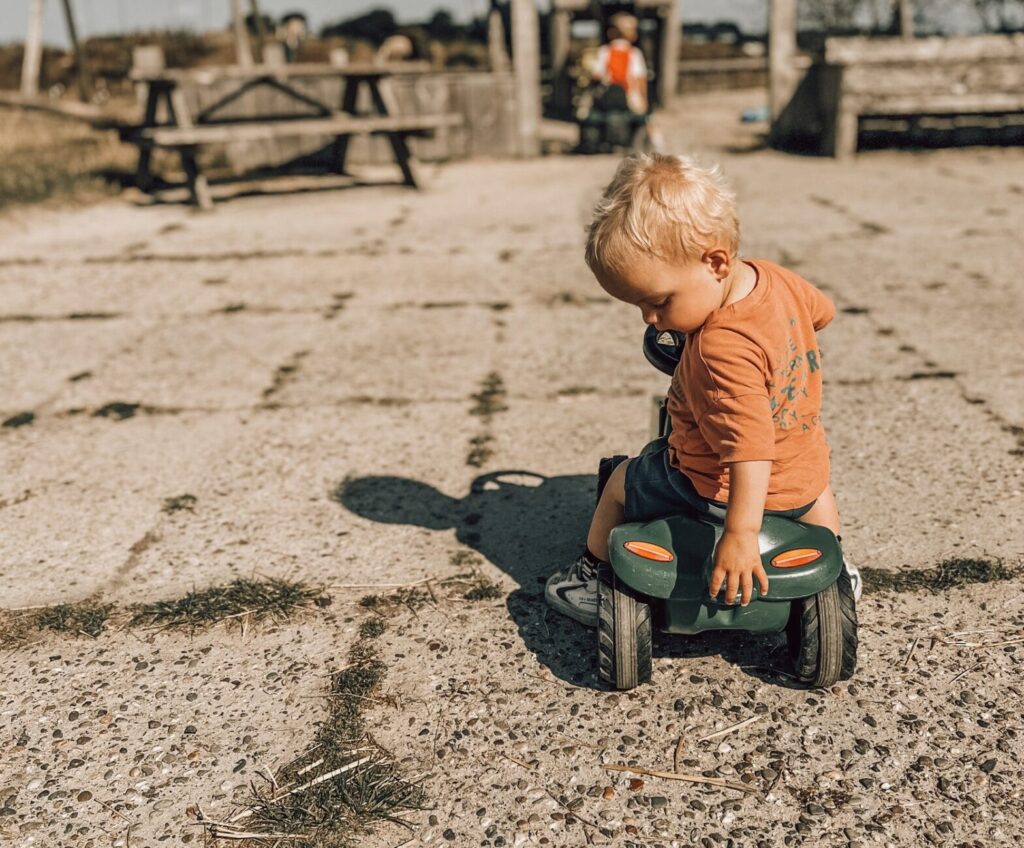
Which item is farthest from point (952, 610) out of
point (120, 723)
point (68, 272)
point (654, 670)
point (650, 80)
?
point (650, 80)

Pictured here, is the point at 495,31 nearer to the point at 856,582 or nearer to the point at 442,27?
the point at 856,582

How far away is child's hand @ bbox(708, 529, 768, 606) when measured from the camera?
5.97ft

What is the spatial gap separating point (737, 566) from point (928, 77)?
852 centimetres

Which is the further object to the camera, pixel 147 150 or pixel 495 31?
pixel 495 31

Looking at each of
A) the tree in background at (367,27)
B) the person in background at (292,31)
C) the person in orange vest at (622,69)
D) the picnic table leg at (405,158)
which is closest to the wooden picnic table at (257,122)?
the picnic table leg at (405,158)

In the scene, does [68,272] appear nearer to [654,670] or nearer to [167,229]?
[167,229]

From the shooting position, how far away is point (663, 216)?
5.80ft

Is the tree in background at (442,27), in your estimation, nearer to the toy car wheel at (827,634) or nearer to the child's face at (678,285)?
the child's face at (678,285)

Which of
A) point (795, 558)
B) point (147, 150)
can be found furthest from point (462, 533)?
point (147, 150)

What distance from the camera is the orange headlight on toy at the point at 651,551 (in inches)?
77.0

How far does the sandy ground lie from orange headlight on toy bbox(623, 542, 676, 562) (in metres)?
0.31

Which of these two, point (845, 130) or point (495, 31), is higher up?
point (495, 31)

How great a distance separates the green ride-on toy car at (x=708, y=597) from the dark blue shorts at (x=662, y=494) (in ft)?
0.08

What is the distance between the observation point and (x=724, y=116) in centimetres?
1355
